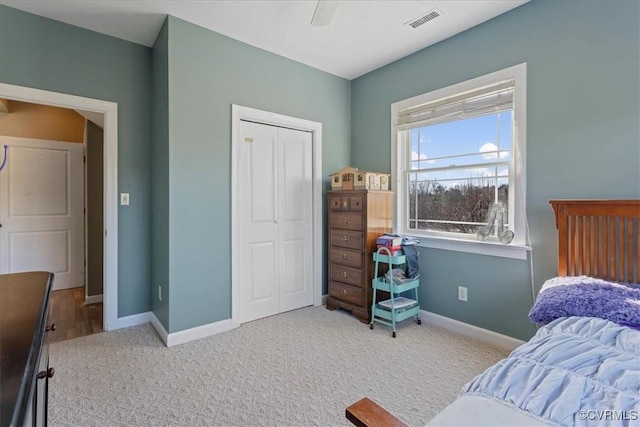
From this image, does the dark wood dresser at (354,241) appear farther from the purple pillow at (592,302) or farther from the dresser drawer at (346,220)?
the purple pillow at (592,302)

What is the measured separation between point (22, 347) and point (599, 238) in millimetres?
2757

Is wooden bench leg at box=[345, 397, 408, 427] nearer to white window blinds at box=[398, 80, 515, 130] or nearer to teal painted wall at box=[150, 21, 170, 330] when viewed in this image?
teal painted wall at box=[150, 21, 170, 330]

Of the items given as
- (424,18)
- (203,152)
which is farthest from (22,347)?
(424,18)

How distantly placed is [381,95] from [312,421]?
3.10 m

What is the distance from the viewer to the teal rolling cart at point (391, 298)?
2.78 metres

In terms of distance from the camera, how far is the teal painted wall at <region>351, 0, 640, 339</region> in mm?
1956

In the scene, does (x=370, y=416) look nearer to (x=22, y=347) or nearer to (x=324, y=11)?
(x=22, y=347)

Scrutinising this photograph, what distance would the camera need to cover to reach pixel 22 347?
69 cm

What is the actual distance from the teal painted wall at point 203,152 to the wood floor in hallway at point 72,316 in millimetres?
960

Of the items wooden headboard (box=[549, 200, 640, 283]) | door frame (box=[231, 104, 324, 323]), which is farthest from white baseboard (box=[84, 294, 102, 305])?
wooden headboard (box=[549, 200, 640, 283])

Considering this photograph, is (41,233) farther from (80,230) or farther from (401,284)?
(401,284)

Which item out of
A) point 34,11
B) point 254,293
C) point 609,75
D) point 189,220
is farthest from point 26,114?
point 609,75

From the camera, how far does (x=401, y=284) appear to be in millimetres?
2818

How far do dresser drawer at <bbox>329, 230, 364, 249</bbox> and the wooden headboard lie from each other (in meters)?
1.56
